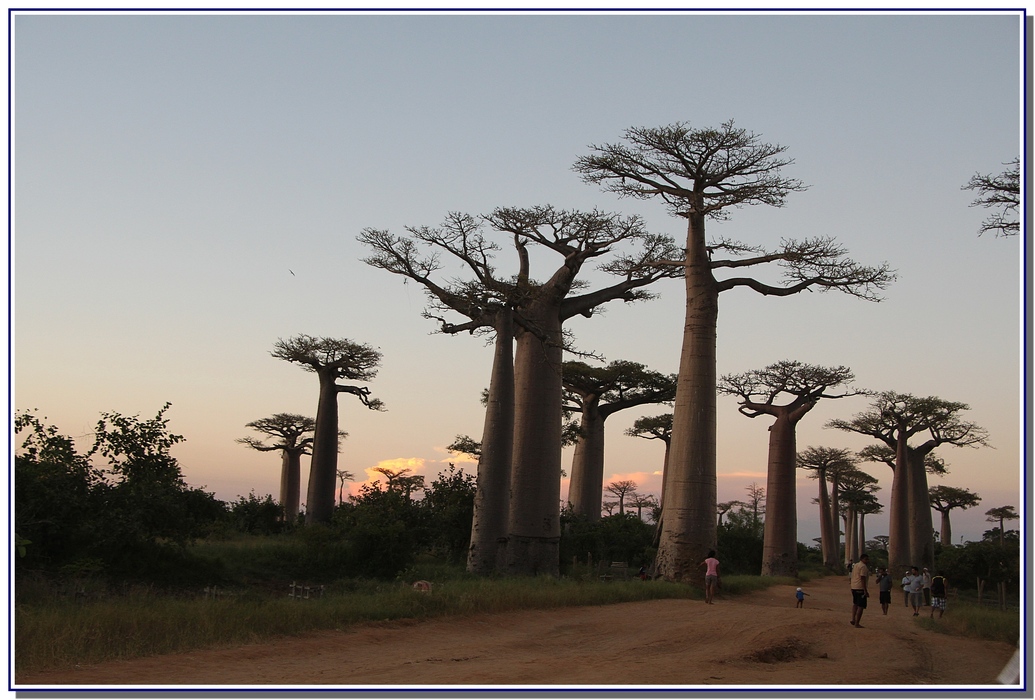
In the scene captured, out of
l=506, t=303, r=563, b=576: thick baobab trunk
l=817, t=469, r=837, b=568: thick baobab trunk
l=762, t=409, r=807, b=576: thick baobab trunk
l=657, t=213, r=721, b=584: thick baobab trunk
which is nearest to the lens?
l=657, t=213, r=721, b=584: thick baobab trunk

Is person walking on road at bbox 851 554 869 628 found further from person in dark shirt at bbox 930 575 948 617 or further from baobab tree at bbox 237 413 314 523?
baobab tree at bbox 237 413 314 523

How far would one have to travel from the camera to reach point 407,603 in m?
10.0

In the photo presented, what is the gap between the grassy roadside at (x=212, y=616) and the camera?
677 cm

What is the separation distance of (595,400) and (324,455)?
7.71m

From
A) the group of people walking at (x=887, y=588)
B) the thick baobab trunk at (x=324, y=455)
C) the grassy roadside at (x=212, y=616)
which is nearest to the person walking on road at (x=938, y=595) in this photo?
the group of people walking at (x=887, y=588)

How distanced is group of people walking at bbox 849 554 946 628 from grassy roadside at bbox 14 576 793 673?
3.22 m

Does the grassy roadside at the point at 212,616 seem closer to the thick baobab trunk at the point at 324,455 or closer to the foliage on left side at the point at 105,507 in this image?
the foliage on left side at the point at 105,507

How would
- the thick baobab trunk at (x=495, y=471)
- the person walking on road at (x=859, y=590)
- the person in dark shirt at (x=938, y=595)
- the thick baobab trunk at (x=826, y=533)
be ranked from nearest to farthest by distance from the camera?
1. the person walking on road at (x=859, y=590)
2. the person in dark shirt at (x=938, y=595)
3. the thick baobab trunk at (x=495, y=471)
4. the thick baobab trunk at (x=826, y=533)

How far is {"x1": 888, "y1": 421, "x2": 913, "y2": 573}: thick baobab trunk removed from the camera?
24422mm

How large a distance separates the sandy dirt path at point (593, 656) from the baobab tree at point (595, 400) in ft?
49.2

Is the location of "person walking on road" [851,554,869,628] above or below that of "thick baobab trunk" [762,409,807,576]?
below

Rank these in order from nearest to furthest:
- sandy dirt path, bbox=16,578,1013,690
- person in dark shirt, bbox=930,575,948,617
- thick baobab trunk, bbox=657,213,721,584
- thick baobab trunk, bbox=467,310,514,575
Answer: sandy dirt path, bbox=16,578,1013,690
person in dark shirt, bbox=930,575,948,617
thick baobab trunk, bbox=657,213,721,584
thick baobab trunk, bbox=467,310,514,575

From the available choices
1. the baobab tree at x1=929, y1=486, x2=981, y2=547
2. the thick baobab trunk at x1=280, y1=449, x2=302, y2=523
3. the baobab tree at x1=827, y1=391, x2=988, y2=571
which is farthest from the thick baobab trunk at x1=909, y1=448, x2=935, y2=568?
the thick baobab trunk at x1=280, y1=449, x2=302, y2=523
